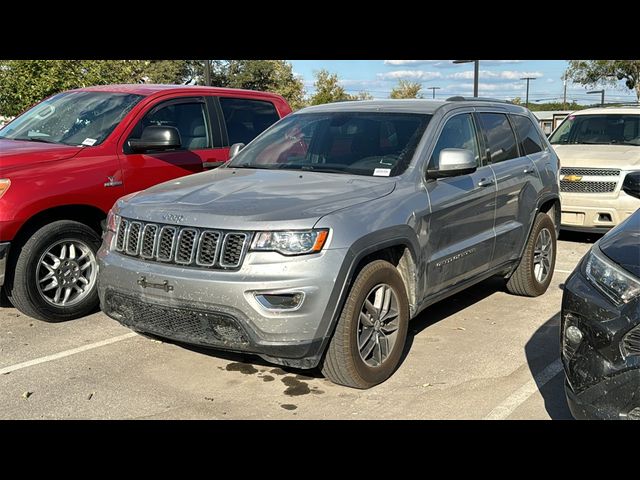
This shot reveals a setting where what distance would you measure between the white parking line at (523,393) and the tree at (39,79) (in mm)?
12868

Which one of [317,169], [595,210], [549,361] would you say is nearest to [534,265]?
[549,361]

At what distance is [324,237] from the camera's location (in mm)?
3818

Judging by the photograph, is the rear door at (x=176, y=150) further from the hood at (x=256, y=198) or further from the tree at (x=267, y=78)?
the tree at (x=267, y=78)

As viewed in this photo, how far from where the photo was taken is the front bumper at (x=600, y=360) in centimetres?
282

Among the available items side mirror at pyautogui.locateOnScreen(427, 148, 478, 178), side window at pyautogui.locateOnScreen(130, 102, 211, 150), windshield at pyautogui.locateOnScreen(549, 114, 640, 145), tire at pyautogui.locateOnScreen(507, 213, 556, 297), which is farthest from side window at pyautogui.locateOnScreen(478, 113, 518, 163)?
windshield at pyautogui.locateOnScreen(549, 114, 640, 145)

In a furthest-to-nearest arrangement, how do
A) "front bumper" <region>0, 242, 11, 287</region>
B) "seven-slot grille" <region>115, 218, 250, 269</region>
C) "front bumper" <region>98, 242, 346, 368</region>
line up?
"front bumper" <region>0, 242, 11, 287</region>, "seven-slot grille" <region>115, 218, 250, 269</region>, "front bumper" <region>98, 242, 346, 368</region>

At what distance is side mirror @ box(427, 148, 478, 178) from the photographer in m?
4.65

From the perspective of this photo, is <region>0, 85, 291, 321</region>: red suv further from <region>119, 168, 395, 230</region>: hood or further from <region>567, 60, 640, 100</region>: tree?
<region>567, 60, 640, 100</region>: tree

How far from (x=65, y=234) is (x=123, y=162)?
894 millimetres

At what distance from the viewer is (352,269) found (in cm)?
389

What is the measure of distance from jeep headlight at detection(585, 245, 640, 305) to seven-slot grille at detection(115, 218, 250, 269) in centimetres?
185
